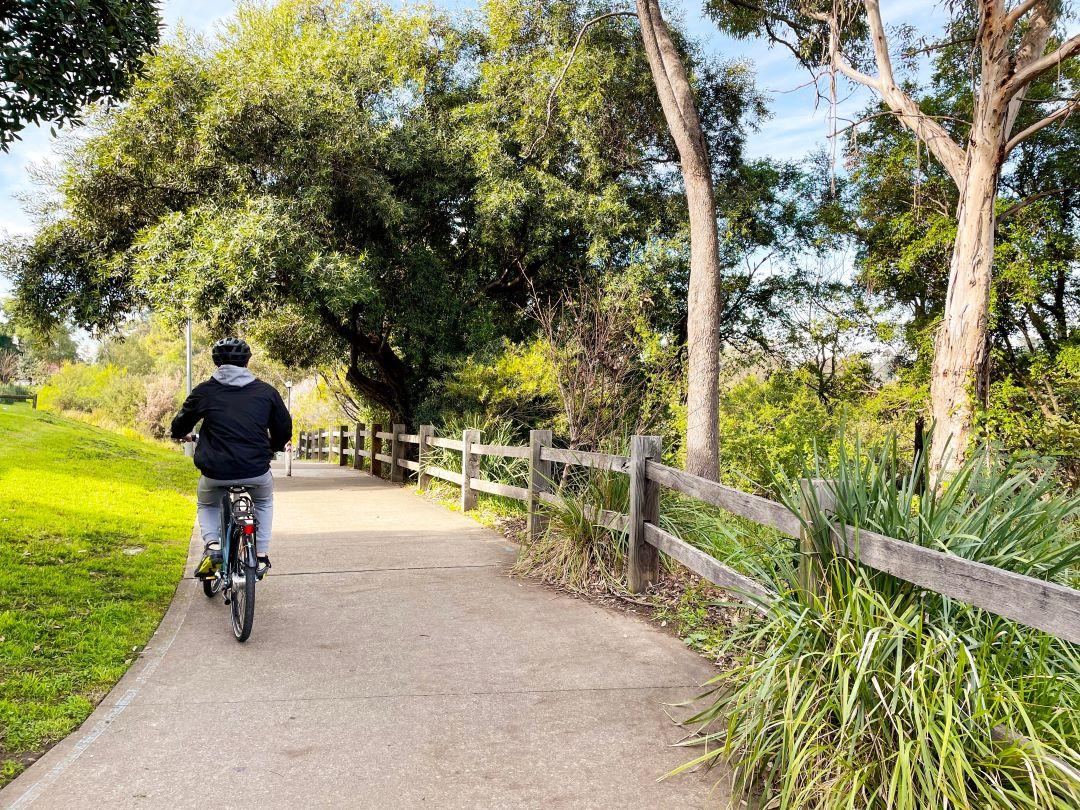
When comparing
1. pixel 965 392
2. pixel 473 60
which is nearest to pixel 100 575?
pixel 965 392

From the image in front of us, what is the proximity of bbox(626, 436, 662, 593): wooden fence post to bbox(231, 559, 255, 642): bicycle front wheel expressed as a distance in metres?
2.86

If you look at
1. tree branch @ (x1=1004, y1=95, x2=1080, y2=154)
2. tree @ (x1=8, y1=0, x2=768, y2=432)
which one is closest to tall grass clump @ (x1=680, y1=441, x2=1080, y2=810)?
tree branch @ (x1=1004, y1=95, x2=1080, y2=154)

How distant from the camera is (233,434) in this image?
5516mm

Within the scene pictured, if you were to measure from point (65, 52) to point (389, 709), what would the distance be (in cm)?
680

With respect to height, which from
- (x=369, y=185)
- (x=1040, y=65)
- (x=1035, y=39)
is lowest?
(x=369, y=185)

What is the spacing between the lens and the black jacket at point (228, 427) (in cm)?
551

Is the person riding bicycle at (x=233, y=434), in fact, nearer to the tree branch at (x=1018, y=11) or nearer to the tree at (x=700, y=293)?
the tree at (x=700, y=293)

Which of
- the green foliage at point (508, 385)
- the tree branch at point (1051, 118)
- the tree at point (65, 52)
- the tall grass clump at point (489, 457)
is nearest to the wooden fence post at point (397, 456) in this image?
the green foliage at point (508, 385)

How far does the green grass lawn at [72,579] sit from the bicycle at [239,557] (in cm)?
62

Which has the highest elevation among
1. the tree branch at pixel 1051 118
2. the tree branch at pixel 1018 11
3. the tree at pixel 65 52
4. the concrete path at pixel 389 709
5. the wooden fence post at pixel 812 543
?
the tree branch at pixel 1018 11

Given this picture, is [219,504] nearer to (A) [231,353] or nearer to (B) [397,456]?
(A) [231,353]

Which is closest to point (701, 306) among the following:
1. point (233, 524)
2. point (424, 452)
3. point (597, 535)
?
point (597, 535)

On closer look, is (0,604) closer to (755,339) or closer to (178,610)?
(178,610)

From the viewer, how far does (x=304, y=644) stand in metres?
5.21
